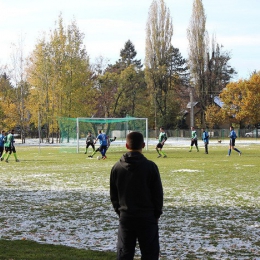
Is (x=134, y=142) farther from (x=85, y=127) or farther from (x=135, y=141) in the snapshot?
(x=85, y=127)

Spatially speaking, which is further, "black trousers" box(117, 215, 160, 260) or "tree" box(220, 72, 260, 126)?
"tree" box(220, 72, 260, 126)

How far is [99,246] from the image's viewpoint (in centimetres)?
726

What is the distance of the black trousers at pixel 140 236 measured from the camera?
186 inches

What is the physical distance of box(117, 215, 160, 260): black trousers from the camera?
15.5 feet

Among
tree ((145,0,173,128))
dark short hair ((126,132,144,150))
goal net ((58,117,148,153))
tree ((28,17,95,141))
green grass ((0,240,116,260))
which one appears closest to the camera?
dark short hair ((126,132,144,150))

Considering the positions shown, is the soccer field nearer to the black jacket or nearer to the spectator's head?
the black jacket

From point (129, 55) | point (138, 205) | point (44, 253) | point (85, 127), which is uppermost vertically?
point (129, 55)

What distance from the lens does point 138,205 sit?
4.82 m

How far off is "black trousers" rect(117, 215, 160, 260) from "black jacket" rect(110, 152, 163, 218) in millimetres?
75

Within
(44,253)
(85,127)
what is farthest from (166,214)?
(85,127)

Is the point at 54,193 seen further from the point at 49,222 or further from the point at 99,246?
the point at 99,246

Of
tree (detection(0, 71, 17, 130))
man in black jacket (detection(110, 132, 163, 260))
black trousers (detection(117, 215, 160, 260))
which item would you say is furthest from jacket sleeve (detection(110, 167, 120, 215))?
tree (detection(0, 71, 17, 130))

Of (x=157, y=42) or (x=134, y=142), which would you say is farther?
(x=157, y=42)

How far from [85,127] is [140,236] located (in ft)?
122
